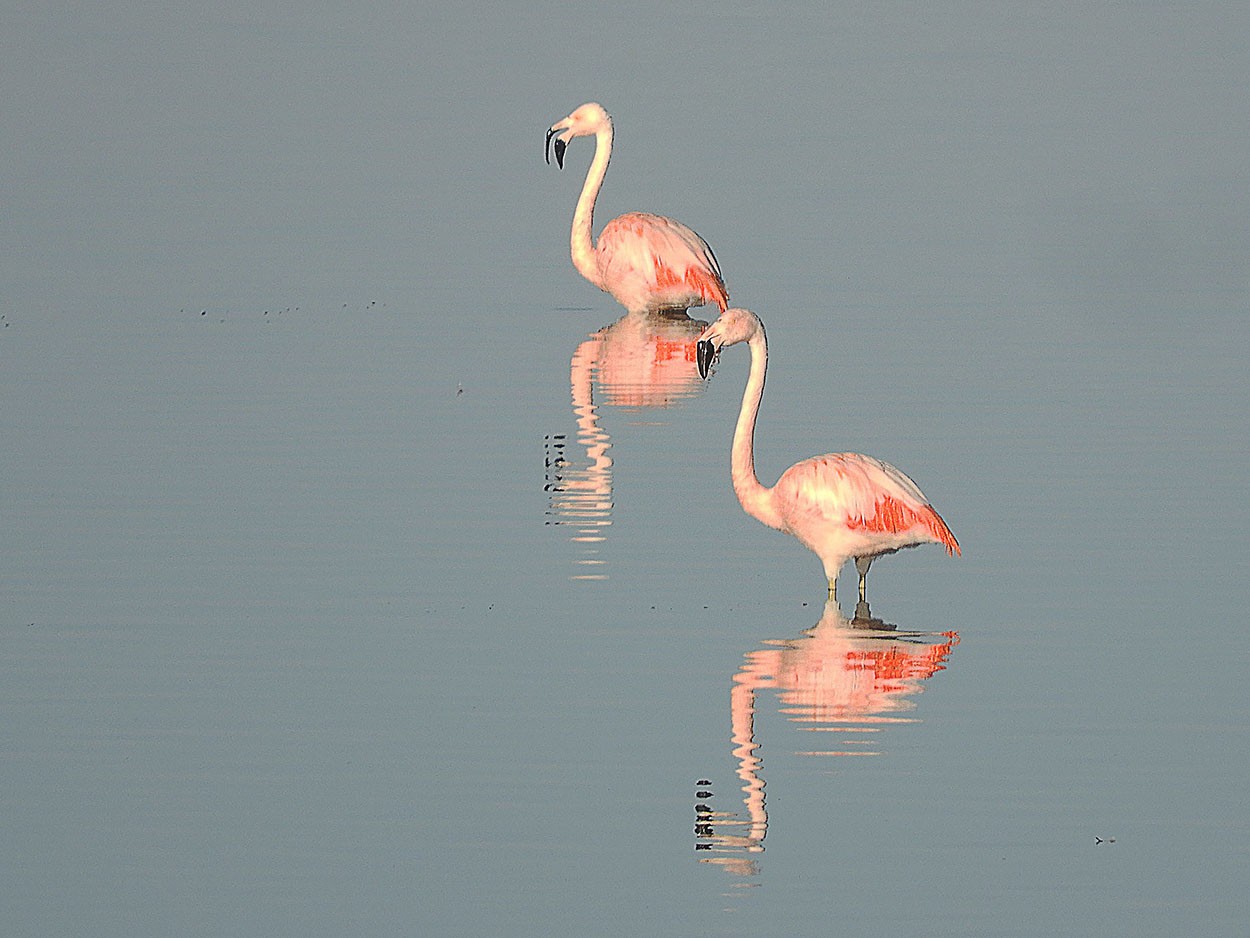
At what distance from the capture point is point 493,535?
10828mm

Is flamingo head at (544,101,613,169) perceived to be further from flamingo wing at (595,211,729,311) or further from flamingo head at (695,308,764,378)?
flamingo head at (695,308,764,378)

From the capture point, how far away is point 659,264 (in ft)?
57.4

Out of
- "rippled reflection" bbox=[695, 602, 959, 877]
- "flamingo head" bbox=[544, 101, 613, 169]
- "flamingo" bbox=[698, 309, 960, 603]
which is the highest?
"flamingo head" bbox=[544, 101, 613, 169]

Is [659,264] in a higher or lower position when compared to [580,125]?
lower

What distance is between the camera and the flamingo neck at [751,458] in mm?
10273

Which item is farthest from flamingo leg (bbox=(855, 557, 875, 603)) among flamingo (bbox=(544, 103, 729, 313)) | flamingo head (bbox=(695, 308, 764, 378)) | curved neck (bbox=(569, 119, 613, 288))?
curved neck (bbox=(569, 119, 613, 288))

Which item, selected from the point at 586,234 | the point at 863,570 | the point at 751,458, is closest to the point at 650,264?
the point at 586,234

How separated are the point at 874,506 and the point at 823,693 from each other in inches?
54.3

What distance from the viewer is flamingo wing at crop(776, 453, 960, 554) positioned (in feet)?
32.3

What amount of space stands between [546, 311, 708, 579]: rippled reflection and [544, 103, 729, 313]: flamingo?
0.60 feet

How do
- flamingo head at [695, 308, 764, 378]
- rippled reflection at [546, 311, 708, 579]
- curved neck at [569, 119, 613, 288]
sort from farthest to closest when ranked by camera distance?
1. curved neck at [569, 119, 613, 288]
2. rippled reflection at [546, 311, 708, 579]
3. flamingo head at [695, 308, 764, 378]

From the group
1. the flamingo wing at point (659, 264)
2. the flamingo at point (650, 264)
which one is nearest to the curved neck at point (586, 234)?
the flamingo at point (650, 264)

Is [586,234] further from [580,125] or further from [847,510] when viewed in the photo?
[847,510]

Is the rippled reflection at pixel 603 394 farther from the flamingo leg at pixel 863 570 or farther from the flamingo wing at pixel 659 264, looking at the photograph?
the flamingo leg at pixel 863 570
